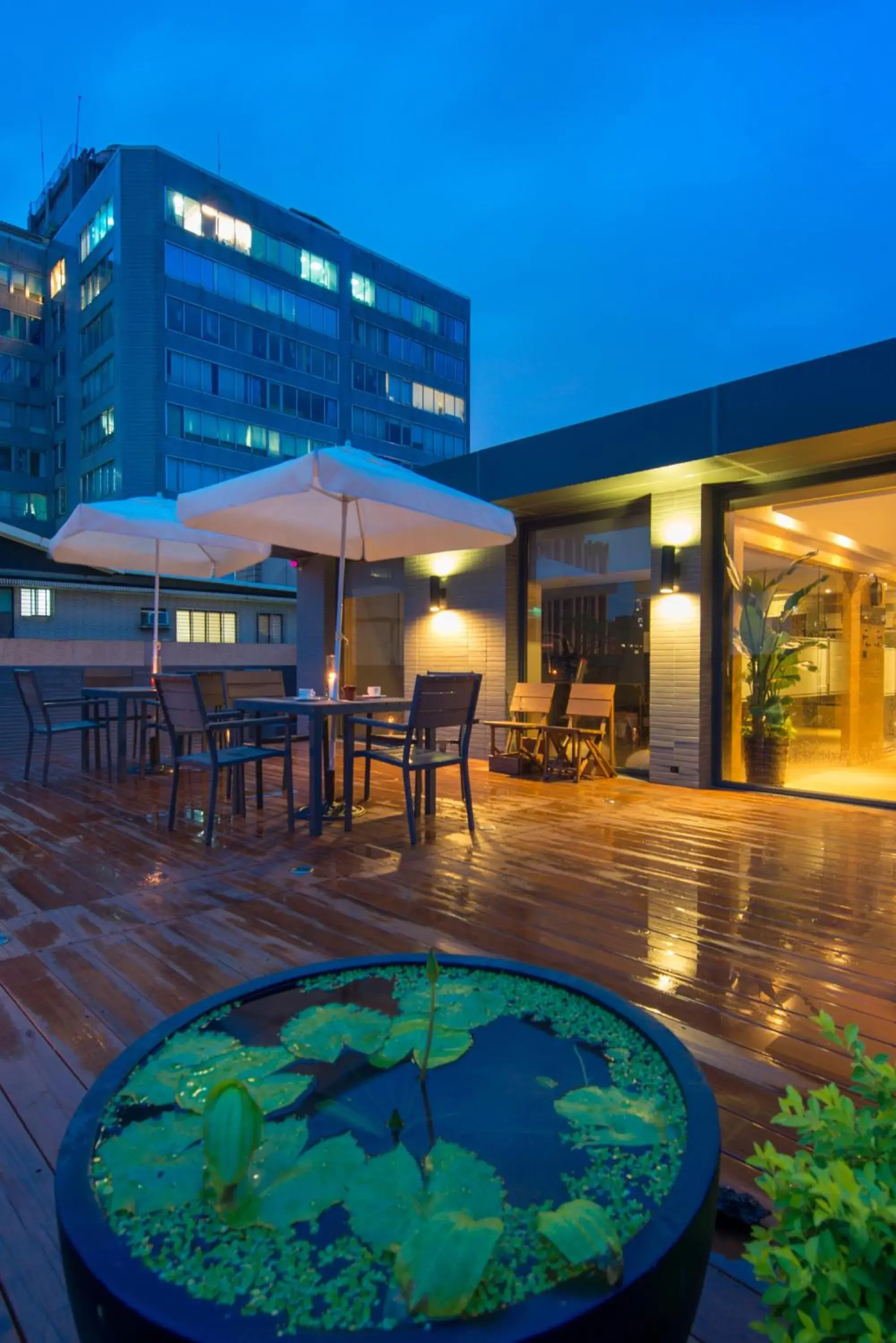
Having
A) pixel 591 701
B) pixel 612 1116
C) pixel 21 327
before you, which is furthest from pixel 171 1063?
pixel 21 327

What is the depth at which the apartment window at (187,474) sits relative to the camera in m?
29.6

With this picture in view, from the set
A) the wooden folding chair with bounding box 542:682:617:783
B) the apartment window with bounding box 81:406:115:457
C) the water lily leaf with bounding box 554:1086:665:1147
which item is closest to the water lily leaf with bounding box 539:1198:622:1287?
the water lily leaf with bounding box 554:1086:665:1147

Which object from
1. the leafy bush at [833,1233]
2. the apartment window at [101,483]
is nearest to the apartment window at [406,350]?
the apartment window at [101,483]

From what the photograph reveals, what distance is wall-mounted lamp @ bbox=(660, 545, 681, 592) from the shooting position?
6629 mm

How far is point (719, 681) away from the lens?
6668mm

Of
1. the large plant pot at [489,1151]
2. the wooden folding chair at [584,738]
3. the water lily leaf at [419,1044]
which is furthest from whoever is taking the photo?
the wooden folding chair at [584,738]

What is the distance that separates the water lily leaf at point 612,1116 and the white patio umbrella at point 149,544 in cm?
569

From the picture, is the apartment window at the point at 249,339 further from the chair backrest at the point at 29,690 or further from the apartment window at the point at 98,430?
the chair backrest at the point at 29,690

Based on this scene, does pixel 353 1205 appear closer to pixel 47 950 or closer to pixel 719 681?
pixel 47 950

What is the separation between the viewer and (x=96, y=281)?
30.8 metres

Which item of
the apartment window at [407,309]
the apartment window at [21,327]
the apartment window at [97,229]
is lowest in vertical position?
the apartment window at [21,327]

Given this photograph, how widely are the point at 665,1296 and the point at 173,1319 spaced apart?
47 cm

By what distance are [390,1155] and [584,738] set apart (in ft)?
20.1

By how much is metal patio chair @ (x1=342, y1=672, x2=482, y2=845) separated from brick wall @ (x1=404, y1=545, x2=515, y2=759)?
3312mm
